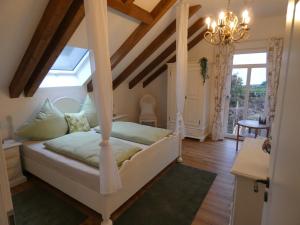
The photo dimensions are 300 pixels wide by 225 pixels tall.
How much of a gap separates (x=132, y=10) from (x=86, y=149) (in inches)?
73.7

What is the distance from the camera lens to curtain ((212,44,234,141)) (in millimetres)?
4129

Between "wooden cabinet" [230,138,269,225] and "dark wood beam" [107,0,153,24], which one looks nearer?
"wooden cabinet" [230,138,269,225]

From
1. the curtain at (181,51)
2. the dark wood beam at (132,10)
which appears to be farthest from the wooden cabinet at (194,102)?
the dark wood beam at (132,10)

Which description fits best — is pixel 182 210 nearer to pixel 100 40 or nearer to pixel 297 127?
pixel 297 127

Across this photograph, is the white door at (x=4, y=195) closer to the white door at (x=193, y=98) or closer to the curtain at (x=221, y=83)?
the white door at (x=193, y=98)

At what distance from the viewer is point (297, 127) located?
600 mm

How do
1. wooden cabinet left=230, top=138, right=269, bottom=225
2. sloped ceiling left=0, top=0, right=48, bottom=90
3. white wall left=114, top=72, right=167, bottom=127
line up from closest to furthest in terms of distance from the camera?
wooden cabinet left=230, top=138, right=269, bottom=225
sloped ceiling left=0, top=0, right=48, bottom=90
white wall left=114, top=72, right=167, bottom=127

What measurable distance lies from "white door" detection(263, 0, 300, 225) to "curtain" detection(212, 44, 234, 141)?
141 inches

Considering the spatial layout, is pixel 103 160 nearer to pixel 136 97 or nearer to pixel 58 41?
pixel 58 41

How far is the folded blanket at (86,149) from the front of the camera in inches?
82.0

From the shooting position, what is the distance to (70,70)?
11.5 ft

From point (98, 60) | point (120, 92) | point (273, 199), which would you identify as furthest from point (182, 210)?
point (120, 92)

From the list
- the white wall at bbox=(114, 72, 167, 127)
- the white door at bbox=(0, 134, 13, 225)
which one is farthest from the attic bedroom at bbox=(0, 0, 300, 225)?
the white wall at bbox=(114, 72, 167, 127)

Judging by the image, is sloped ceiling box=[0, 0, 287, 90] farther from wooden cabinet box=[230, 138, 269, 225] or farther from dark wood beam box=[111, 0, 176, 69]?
wooden cabinet box=[230, 138, 269, 225]
